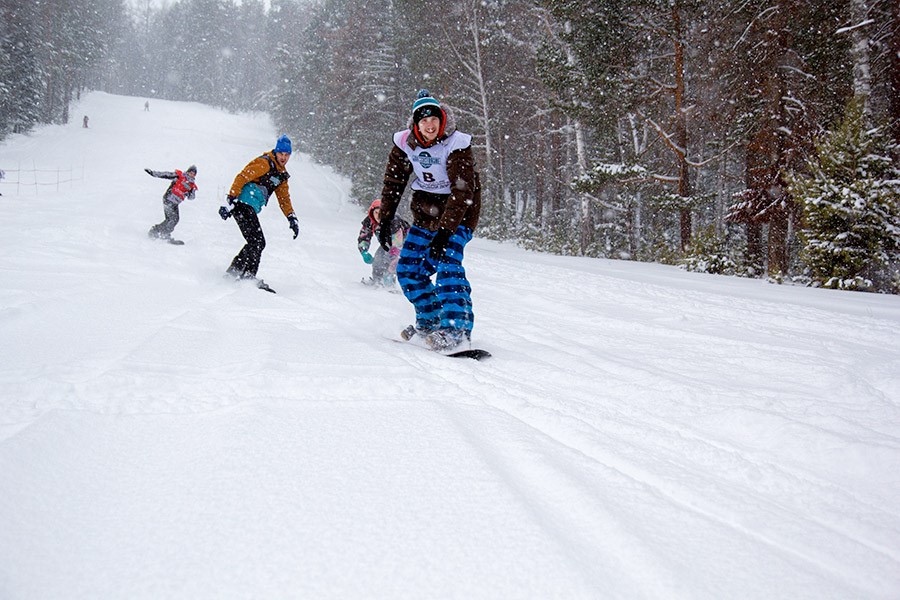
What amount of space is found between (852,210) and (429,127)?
7.39 m

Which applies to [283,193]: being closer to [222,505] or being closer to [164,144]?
[222,505]

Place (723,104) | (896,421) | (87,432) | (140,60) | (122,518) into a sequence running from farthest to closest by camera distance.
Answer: (140,60), (723,104), (896,421), (87,432), (122,518)

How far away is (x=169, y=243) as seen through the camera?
9430mm

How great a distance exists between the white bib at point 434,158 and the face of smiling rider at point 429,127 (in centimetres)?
7

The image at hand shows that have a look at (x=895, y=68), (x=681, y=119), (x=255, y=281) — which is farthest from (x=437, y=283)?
(x=895, y=68)

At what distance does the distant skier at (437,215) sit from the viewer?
3574mm

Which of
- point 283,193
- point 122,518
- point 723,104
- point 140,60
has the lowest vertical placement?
point 122,518

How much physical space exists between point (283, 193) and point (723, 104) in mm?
11593

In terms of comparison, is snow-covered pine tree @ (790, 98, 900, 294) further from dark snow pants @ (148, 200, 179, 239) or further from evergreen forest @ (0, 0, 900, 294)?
dark snow pants @ (148, 200, 179, 239)

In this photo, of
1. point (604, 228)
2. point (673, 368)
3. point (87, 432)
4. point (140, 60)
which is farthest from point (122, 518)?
point (140, 60)

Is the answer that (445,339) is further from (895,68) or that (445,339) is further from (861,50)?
(895,68)

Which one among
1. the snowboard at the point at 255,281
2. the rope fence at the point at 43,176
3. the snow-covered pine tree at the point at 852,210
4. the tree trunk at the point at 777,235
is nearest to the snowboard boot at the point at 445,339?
the snowboard at the point at 255,281

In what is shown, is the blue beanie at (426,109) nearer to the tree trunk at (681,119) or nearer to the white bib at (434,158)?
the white bib at (434,158)

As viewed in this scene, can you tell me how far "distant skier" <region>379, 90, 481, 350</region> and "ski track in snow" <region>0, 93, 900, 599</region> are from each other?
43 cm
